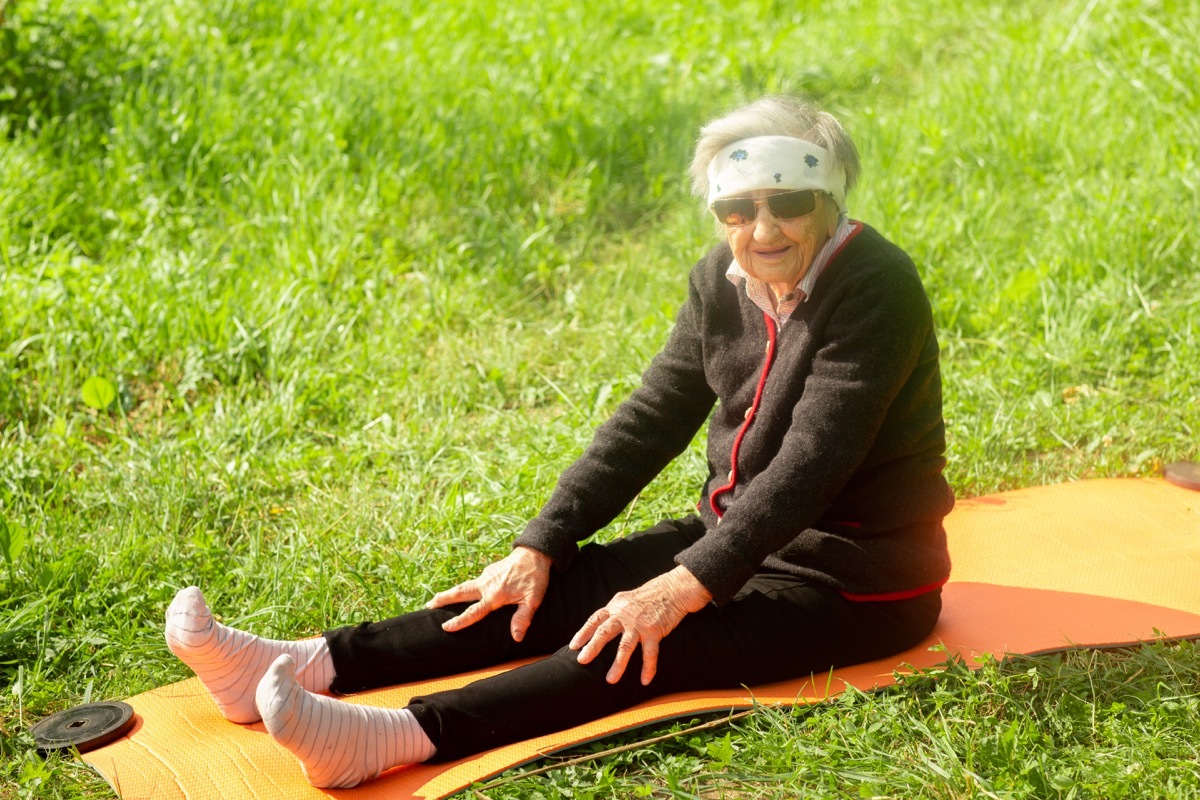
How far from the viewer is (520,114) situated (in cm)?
639

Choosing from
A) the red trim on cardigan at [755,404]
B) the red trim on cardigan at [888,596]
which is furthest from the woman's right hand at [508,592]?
the red trim on cardigan at [888,596]

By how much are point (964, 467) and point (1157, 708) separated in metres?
1.46

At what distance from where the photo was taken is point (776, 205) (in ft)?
9.23

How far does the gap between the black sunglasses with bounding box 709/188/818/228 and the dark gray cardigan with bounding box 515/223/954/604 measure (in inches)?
5.6

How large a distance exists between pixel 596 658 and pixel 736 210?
40.7 inches

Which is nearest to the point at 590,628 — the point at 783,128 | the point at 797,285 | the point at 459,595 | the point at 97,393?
the point at 459,595

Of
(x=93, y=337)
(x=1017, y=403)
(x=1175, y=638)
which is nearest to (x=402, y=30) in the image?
(x=93, y=337)

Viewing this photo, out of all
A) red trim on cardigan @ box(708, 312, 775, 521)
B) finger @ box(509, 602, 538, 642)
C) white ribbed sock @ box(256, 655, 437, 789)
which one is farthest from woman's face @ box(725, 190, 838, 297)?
white ribbed sock @ box(256, 655, 437, 789)

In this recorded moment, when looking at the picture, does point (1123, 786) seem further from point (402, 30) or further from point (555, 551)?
point (402, 30)

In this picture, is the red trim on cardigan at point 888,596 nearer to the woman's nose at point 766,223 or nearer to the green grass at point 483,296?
the green grass at point 483,296

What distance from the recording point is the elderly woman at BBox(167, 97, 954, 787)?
109 inches

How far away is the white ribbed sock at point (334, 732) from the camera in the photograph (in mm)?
2535

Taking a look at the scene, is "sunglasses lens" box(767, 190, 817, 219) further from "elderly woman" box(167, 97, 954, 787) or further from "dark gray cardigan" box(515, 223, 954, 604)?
"dark gray cardigan" box(515, 223, 954, 604)

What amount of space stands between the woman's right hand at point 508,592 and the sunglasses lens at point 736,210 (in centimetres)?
91
